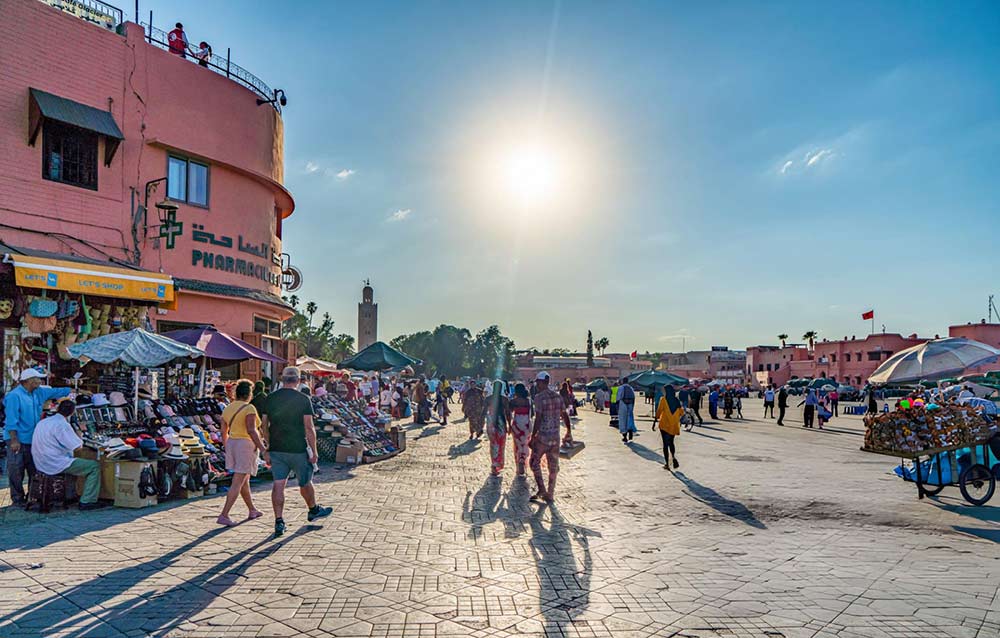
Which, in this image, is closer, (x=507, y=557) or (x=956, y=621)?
(x=956, y=621)

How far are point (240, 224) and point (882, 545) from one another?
17224 mm

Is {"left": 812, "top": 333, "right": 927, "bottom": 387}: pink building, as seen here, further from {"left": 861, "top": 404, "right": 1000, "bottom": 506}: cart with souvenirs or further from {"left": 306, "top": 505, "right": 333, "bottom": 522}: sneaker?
{"left": 306, "top": 505, "right": 333, "bottom": 522}: sneaker

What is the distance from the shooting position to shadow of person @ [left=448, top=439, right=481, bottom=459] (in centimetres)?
1482

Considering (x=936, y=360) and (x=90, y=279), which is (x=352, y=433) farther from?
(x=936, y=360)

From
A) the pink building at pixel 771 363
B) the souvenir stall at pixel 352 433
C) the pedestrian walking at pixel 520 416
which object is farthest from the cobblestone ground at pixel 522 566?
the pink building at pixel 771 363

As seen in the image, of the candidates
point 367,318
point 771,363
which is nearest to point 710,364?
point 771,363

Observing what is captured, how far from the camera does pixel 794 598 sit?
17.0ft

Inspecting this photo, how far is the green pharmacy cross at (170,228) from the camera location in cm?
1577

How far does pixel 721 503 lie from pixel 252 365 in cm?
1441

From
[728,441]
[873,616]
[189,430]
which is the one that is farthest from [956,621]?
[728,441]

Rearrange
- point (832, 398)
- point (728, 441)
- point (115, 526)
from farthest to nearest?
point (832, 398)
point (728, 441)
point (115, 526)

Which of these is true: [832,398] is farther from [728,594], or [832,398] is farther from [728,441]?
[728,594]

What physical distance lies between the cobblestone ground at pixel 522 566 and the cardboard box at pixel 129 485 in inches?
8.8

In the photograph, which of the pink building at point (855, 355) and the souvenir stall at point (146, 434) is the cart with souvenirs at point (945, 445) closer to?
the souvenir stall at point (146, 434)
